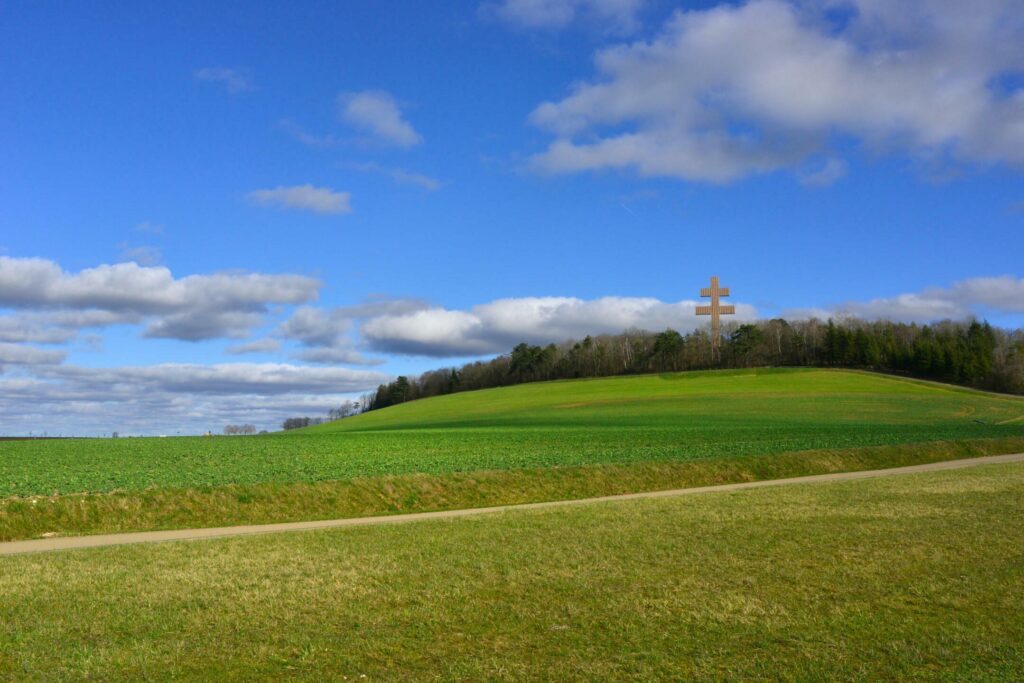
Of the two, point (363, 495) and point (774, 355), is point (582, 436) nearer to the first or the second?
point (363, 495)

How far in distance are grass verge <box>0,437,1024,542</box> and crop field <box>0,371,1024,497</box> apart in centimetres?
122

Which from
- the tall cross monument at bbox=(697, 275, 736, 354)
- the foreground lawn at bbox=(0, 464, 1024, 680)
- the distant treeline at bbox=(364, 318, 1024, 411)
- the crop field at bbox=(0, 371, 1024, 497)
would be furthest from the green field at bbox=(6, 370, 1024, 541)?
the distant treeline at bbox=(364, 318, 1024, 411)

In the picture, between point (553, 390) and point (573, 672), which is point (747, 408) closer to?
point (553, 390)

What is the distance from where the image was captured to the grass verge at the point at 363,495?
19.1 metres

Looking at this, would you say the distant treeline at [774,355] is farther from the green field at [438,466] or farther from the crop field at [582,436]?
the green field at [438,466]

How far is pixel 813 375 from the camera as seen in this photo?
94875 millimetres

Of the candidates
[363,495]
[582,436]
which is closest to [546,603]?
[363,495]

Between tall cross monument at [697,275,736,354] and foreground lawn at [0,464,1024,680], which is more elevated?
tall cross monument at [697,275,736,354]

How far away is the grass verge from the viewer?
752 inches

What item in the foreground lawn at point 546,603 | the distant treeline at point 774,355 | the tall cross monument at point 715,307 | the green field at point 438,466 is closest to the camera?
the foreground lawn at point 546,603

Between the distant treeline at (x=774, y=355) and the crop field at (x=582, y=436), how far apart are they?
395 inches

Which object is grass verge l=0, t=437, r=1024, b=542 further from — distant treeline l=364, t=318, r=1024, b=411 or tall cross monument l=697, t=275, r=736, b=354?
distant treeline l=364, t=318, r=1024, b=411

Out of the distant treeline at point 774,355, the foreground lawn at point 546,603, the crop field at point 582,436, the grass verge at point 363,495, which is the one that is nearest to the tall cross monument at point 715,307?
the crop field at point 582,436

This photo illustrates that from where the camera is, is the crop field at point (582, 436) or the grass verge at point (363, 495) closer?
the grass verge at point (363, 495)
